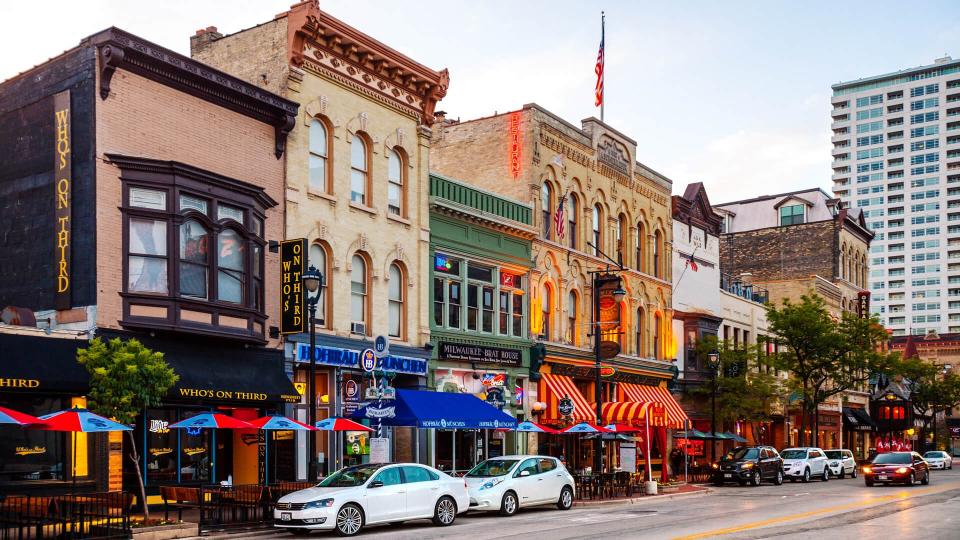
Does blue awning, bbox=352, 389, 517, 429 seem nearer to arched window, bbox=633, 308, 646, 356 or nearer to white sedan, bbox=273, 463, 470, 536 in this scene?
white sedan, bbox=273, 463, 470, 536

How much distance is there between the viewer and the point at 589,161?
45.7 metres

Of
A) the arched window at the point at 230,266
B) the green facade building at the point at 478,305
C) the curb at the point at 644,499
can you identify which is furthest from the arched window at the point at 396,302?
the curb at the point at 644,499

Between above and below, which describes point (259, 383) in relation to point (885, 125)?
below

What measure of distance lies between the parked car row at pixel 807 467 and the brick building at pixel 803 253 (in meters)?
22.3

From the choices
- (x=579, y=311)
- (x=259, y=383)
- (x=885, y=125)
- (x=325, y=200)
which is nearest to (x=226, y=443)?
(x=259, y=383)

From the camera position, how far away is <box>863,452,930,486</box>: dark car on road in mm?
41250

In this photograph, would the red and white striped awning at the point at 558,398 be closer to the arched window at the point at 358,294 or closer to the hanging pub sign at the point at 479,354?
the hanging pub sign at the point at 479,354

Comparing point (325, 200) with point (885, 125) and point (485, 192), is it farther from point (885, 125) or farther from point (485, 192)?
point (885, 125)

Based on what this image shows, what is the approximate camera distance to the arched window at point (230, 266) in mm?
27016

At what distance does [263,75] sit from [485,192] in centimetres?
1021

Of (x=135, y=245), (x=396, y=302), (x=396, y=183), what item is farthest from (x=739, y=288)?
(x=135, y=245)

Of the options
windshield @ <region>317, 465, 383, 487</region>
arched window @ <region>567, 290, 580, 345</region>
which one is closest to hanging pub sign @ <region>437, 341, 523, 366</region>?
arched window @ <region>567, 290, 580, 345</region>

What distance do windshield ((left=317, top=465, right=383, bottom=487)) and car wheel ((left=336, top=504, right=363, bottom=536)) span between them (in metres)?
0.76

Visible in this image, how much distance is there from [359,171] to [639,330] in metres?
21.5
